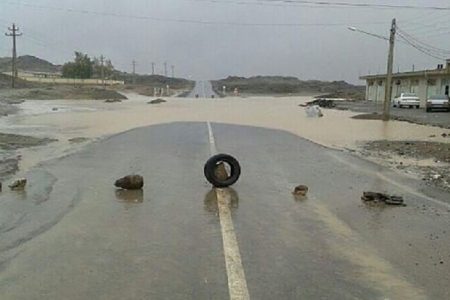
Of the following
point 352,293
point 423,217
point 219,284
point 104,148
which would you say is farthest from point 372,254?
point 104,148

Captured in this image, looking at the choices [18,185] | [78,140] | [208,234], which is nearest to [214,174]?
[18,185]

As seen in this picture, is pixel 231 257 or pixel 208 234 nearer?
pixel 231 257

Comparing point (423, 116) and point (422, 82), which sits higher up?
point (422, 82)

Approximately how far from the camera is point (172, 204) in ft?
30.5

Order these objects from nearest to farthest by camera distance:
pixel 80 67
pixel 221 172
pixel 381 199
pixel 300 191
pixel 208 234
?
pixel 208 234 → pixel 381 199 → pixel 300 191 → pixel 221 172 → pixel 80 67

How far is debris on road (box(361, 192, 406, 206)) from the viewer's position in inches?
390

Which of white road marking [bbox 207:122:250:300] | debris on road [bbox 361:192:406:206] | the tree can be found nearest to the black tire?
white road marking [bbox 207:122:250:300]

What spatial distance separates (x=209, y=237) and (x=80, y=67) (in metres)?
151

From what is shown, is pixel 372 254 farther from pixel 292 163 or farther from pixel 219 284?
pixel 292 163

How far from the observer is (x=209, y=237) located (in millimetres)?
7148

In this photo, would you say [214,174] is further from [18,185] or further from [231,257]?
[231,257]

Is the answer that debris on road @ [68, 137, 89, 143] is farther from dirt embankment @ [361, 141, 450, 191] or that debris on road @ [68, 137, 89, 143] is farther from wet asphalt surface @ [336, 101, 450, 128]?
wet asphalt surface @ [336, 101, 450, 128]

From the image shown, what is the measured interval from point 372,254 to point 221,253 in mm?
1617

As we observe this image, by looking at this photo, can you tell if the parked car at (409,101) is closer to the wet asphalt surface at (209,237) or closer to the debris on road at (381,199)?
the wet asphalt surface at (209,237)
